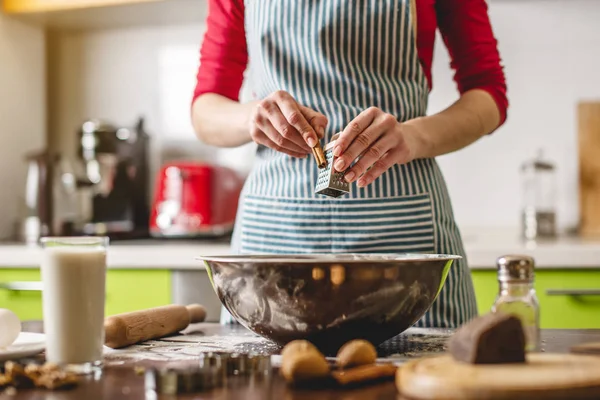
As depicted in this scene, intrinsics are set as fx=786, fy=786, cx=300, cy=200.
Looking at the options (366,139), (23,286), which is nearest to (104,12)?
(23,286)

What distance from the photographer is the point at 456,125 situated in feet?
3.92

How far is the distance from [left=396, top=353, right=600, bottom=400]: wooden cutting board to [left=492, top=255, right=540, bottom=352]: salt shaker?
13 cm

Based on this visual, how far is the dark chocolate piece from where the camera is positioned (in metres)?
0.63

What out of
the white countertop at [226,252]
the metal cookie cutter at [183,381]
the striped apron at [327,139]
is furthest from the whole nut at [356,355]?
the white countertop at [226,252]

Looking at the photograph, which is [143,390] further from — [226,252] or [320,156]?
[226,252]

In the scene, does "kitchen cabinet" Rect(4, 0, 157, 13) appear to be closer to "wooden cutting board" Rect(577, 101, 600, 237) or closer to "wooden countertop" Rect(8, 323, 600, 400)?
"wooden cutting board" Rect(577, 101, 600, 237)

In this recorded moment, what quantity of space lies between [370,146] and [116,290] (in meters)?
1.26

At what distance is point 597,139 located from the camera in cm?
226

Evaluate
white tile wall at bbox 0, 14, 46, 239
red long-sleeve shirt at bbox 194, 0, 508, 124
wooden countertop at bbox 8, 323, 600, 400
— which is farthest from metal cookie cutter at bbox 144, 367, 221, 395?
white tile wall at bbox 0, 14, 46, 239

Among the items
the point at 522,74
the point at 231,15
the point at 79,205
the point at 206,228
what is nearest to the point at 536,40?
the point at 522,74

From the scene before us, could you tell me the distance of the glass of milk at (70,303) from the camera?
71 cm

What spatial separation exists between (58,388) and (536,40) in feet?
6.56

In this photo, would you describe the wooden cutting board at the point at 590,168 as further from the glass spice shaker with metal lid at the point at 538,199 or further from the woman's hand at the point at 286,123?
the woman's hand at the point at 286,123

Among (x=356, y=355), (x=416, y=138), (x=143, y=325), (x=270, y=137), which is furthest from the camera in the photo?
(x=416, y=138)
